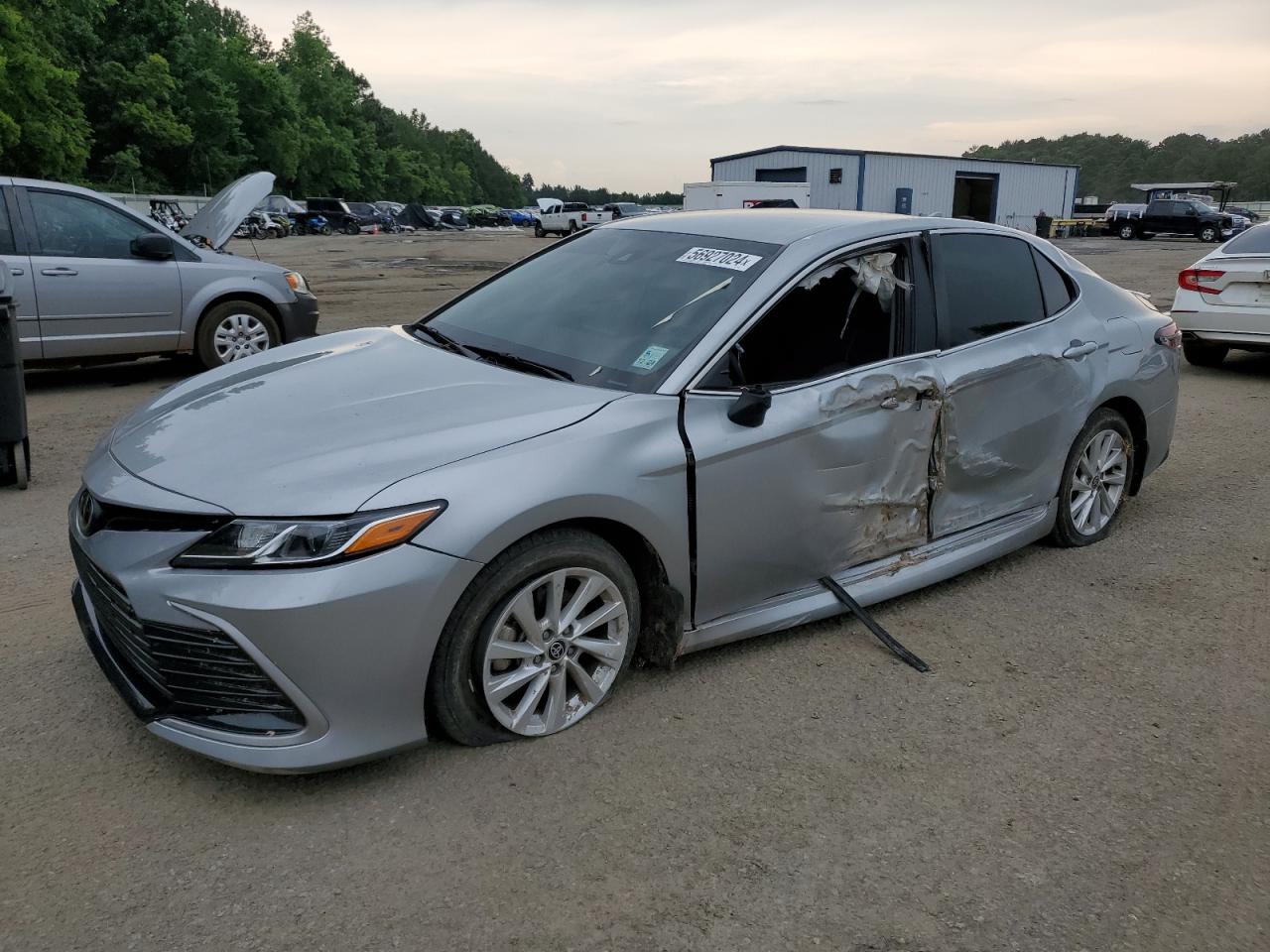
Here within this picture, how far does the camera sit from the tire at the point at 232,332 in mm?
8656

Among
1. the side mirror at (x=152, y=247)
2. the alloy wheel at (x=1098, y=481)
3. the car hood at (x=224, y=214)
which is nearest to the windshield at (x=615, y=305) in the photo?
the alloy wheel at (x=1098, y=481)

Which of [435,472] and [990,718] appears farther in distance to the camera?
[990,718]

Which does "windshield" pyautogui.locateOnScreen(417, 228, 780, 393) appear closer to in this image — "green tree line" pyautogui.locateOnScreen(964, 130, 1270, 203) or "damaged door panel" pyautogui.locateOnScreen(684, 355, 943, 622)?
"damaged door panel" pyautogui.locateOnScreen(684, 355, 943, 622)

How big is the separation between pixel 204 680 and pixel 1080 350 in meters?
3.86

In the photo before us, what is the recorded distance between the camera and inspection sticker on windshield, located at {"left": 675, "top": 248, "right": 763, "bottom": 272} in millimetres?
3721

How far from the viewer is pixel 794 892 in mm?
2518

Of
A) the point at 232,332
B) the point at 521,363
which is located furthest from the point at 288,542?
the point at 232,332

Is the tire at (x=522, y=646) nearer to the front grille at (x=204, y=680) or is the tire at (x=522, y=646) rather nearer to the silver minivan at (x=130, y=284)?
the front grille at (x=204, y=680)

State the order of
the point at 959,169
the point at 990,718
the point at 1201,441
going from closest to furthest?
the point at 990,718
the point at 1201,441
the point at 959,169

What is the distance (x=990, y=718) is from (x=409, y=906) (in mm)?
1970

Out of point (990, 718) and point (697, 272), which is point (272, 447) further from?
point (990, 718)

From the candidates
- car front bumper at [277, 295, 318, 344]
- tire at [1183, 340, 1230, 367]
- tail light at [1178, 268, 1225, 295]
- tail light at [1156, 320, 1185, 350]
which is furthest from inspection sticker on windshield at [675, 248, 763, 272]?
tire at [1183, 340, 1230, 367]

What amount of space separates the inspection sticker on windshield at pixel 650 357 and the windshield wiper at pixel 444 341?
632 mm

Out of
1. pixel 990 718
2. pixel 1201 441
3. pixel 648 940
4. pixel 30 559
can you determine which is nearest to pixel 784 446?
pixel 990 718
